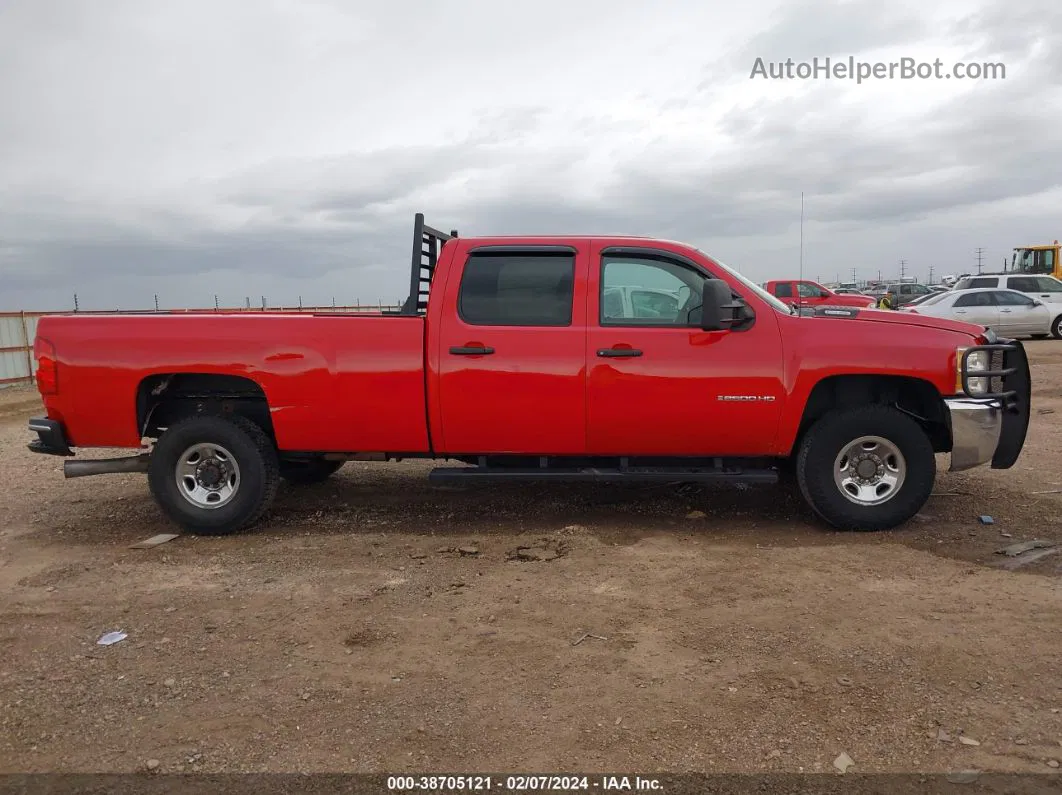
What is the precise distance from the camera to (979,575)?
4188mm

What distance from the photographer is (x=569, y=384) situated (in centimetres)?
488

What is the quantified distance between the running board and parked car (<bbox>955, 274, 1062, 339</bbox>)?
18.0 meters

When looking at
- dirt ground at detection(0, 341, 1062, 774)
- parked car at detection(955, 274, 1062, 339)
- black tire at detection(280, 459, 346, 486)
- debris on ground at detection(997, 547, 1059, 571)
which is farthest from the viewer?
parked car at detection(955, 274, 1062, 339)

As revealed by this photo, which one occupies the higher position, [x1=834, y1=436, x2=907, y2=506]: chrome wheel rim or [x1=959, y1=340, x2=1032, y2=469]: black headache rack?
[x1=959, y1=340, x2=1032, y2=469]: black headache rack

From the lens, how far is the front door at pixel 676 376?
4.84m

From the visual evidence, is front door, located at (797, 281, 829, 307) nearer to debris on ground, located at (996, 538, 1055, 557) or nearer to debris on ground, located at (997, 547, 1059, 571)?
debris on ground, located at (996, 538, 1055, 557)

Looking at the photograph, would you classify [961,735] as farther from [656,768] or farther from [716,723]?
[656,768]

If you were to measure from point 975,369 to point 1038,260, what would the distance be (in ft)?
88.4

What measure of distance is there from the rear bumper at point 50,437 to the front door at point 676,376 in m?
3.60

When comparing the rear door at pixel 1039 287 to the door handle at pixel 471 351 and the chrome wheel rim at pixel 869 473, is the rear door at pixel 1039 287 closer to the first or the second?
the chrome wheel rim at pixel 869 473

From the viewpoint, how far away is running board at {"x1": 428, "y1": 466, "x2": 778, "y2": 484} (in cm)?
495

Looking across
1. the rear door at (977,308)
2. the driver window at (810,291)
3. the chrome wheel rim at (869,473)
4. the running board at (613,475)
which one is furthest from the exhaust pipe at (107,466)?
the rear door at (977,308)

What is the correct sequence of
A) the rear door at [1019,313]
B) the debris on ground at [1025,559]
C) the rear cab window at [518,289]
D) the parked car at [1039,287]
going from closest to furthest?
1. the debris on ground at [1025,559]
2. the rear cab window at [518,289]
3. the rear door at [1019,313]
4. the parked car at [1039,287]

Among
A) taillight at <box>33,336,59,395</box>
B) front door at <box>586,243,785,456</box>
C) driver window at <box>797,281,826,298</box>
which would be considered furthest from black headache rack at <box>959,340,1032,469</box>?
driver window at <box>797,281,826,298</box>
